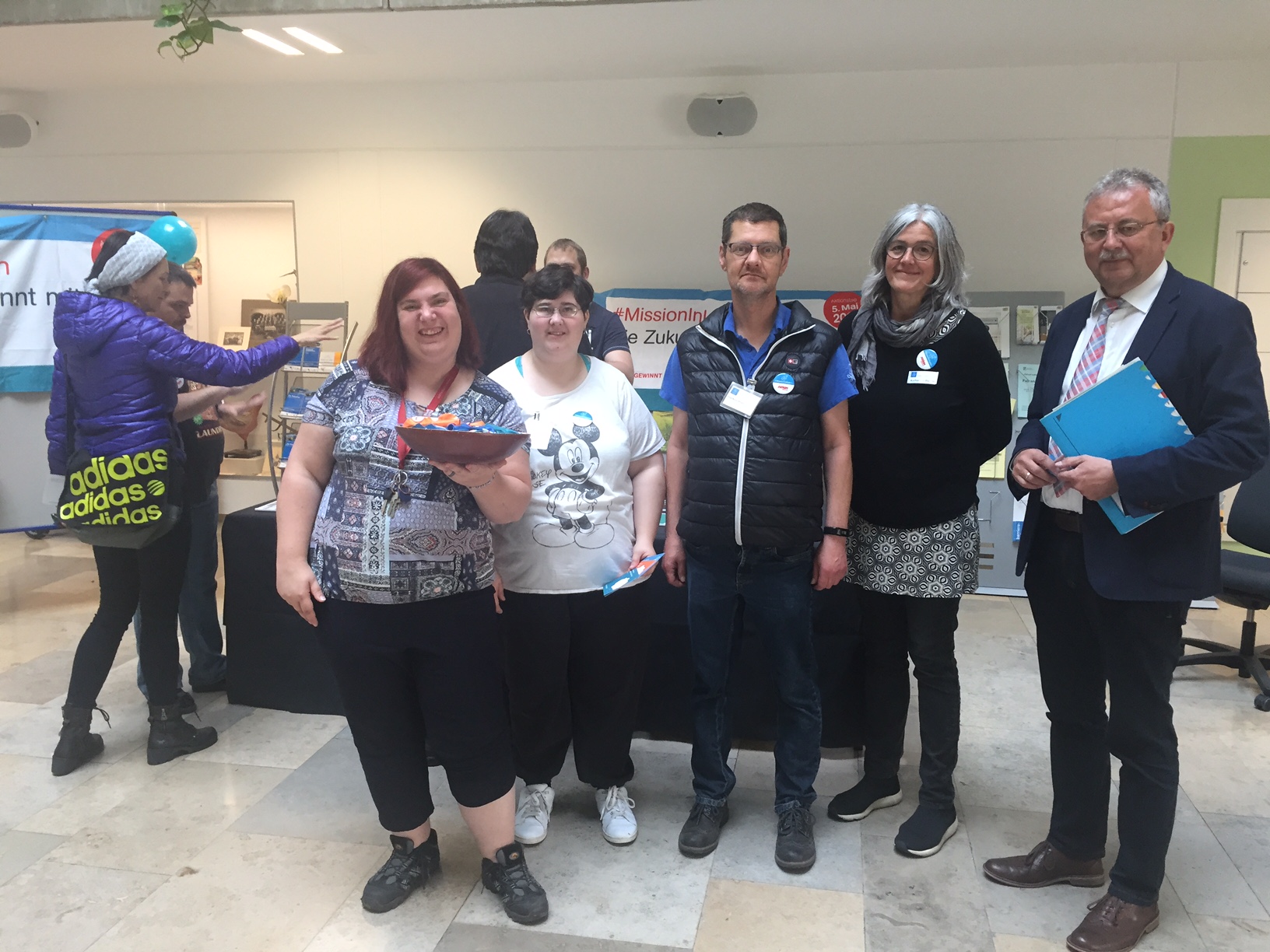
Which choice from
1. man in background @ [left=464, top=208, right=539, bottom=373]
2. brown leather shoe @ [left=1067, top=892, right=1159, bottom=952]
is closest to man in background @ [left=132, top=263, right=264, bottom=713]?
man in background @ [left=464, top=208, right=539, bottom=373]

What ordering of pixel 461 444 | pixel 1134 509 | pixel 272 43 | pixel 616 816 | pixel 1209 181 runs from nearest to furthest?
pixel 461 444
pixel 1134 509
pixel 616 816
pixel 272 43
pixel 1209 181

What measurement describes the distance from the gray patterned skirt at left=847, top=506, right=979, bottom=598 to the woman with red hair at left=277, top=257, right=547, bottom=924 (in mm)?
932

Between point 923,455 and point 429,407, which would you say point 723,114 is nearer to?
point 923,455

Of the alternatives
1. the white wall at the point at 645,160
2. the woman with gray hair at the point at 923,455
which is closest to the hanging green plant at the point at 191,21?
the white wall at the point at 645,160

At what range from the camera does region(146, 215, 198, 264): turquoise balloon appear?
9.89ft

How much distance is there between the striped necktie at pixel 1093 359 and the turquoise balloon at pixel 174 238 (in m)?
2.75

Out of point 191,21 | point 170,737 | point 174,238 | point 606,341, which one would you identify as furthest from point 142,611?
point 191,21

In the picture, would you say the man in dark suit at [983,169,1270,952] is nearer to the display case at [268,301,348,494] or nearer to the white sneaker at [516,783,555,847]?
the white sneaker at [516,783,555,847]

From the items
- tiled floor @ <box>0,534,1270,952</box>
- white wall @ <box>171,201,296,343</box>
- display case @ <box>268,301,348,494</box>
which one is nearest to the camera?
tiled floor @ <box>0,534,1270,952</box>

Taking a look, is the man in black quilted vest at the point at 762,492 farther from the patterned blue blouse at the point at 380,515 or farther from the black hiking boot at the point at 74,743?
the black hiking boot at the point at 74,743

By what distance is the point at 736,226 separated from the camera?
6.91ft

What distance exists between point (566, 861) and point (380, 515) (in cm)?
109

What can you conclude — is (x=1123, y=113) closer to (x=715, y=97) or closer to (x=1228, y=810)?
(x=715, y=97)

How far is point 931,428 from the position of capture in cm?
213
